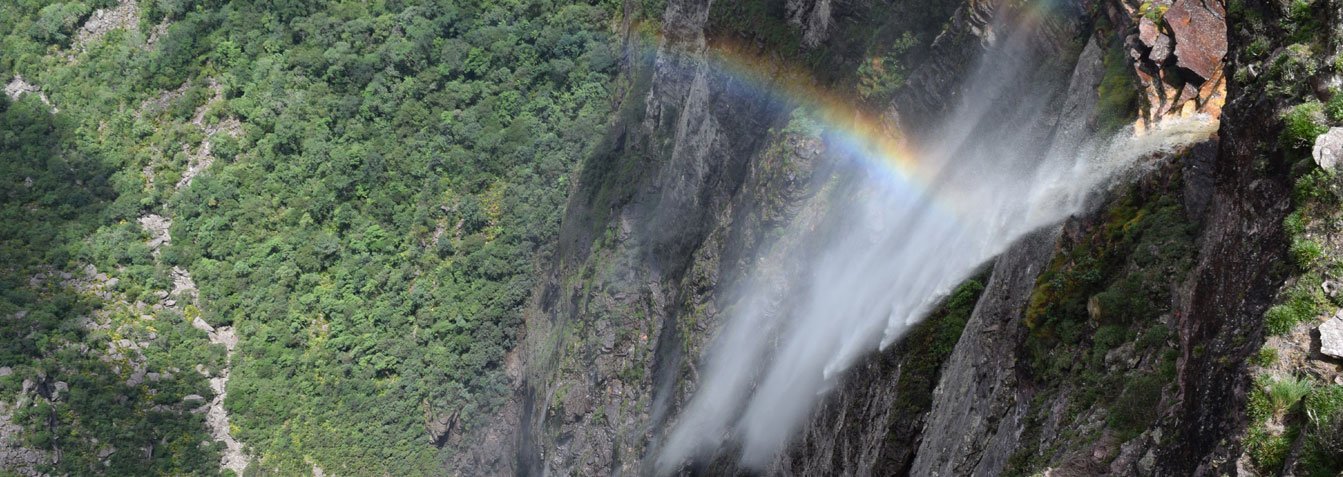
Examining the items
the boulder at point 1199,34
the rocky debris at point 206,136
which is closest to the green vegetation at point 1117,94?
the boulder at point 1199,34

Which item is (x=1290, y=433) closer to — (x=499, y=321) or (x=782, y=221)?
(x=782, y=221)

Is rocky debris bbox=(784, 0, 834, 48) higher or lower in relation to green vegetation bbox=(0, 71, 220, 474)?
higher

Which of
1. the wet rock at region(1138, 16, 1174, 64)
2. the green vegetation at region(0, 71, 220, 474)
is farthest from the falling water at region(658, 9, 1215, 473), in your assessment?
the green vegetation at region(0, 71, 220, 474)

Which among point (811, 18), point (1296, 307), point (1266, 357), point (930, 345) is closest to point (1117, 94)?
point (930, 345)

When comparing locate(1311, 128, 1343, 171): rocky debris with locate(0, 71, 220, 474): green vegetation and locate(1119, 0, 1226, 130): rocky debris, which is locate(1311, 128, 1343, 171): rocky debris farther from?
locate(0, 71, 220, 474): green vegetation

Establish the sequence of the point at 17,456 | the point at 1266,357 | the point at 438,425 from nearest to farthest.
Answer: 1. the point at 1266,357
2. the point at 17,456
3. the point at 438,425

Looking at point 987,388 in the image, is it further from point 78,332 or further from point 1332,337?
point 78,332

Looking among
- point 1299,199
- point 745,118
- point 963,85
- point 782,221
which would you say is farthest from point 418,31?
point 1299,199
